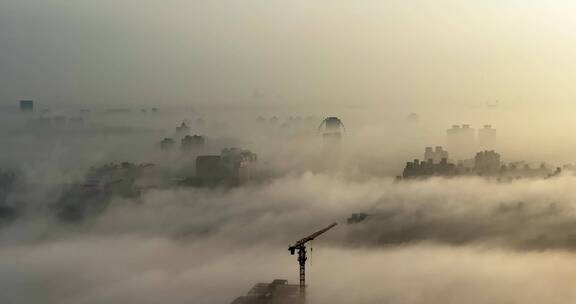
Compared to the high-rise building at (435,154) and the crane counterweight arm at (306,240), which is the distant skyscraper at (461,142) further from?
the crane counterweight arm at (306,240)

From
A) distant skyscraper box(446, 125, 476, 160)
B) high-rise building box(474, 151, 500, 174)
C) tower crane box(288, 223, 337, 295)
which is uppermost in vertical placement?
distant skyscraper box(446, 125, 476, 160)

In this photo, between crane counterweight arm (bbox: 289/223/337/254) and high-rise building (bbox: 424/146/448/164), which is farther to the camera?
high-rise building (bbox: 424/146/448/164)

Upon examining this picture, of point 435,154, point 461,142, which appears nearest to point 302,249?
point 435,154

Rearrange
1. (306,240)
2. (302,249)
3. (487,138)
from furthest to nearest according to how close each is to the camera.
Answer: (487,138) → (306,240) → (302,249)

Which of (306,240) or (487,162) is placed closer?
(306,240)

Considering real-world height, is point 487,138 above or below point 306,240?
above

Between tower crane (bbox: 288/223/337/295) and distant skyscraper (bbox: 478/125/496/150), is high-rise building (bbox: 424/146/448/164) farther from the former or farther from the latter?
tower crane (bbox: 288/223/337/295)

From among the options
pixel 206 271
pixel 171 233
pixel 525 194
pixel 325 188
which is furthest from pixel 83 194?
pixel 525 194

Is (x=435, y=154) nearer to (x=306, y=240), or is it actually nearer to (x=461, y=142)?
(x=461, y=142)

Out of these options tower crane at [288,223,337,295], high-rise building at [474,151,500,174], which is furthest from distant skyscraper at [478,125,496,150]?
tower crane at [288,223,337,295]
